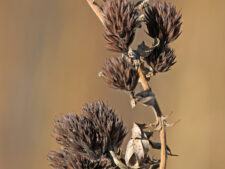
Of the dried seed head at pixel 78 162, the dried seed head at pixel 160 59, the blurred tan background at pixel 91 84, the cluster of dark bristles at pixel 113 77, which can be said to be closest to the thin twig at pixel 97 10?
the cluster of dark bristles at pixel 113 77

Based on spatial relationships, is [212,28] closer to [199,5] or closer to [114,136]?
[199,5]

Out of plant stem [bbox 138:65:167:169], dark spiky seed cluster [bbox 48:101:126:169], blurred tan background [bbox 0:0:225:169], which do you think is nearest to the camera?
plant stem [bbox 138:65:167:169]

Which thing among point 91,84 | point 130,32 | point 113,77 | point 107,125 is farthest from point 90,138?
point 91,84

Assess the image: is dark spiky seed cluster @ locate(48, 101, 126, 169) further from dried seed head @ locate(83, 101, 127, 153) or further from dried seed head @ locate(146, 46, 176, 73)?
dried seed head @ locate(146, 46, 176, 73)

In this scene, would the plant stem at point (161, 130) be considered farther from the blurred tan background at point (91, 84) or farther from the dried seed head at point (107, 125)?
the blurred tan background at point (91, 84)

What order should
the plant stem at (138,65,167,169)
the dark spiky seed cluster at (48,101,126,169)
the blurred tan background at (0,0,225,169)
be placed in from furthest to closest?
the blurred tan background at (0,0,225,169), the dark spiky seed cluster at (48,101,126,169), the plant stem at (138,65,167,169)

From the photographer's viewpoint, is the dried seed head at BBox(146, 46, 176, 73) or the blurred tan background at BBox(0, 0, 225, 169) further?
the blurred tan background at BBox(0, 0, 225, 169)

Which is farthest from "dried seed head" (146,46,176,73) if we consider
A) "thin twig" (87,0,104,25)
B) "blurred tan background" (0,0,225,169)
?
"blurred tan background" (0,0,225,169)
